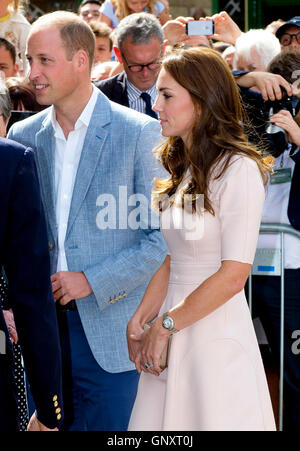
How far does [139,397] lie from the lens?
8.68 ft

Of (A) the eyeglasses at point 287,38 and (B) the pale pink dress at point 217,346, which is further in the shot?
(A) the eyeglasses at point 287,38

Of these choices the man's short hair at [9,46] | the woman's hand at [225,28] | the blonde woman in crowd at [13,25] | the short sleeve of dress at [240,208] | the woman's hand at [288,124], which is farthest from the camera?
the blonde woman in crowd at [13,25]

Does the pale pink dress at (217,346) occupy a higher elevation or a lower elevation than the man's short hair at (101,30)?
lower

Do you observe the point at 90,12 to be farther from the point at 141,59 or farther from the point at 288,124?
the point at 288,124

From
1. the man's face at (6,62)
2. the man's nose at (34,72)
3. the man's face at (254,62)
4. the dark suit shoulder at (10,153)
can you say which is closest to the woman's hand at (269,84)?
the man's face at (254,62)

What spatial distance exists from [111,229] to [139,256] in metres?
0.16

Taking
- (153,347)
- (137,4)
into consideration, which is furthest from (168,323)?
(137,4)

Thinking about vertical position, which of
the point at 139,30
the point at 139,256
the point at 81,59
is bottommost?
the point at 139,256

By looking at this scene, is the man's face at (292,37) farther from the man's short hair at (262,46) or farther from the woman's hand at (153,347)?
the woman's hand at (153,347)

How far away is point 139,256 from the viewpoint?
9.98ft

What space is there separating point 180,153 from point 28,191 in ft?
3.09

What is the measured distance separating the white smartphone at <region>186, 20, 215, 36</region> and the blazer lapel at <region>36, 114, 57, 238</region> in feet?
5.52

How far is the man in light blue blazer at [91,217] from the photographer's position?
3035mm

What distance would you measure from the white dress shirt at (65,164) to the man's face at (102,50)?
9.67 feet
